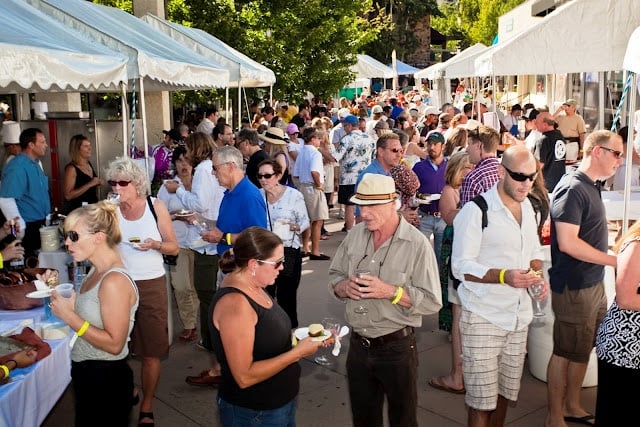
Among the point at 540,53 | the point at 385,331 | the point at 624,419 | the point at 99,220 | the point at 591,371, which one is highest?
the point at 540,53

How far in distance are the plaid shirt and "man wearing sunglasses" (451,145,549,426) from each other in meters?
1.21

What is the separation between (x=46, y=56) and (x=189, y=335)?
3188 mm

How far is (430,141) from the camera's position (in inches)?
293

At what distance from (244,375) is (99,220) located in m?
1.17

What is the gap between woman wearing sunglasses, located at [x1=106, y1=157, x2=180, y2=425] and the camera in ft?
15.9

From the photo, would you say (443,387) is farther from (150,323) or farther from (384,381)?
(150,323)

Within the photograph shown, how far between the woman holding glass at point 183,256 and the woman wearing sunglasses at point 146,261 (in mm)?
1323

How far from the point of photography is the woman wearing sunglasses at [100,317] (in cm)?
345

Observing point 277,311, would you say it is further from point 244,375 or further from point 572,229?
point 572,229

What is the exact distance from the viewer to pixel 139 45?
859 centimetres

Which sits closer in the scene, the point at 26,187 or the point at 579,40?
the point at 26,187

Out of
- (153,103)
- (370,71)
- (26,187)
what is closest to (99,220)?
(26,187)

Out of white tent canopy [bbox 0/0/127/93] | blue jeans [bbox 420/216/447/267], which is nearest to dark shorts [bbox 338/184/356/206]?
blue jeans [bbox 420/216/447/267]

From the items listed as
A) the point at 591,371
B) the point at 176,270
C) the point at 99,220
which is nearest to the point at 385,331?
the point at 99,220
